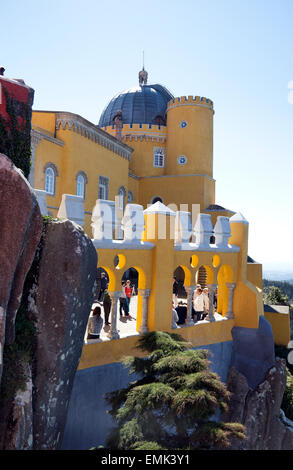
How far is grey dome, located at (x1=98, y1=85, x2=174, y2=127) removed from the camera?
91.8ft

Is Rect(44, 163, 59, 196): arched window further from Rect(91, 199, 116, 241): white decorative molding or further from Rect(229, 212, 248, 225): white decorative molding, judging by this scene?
Rect(91, 199, 116, 241): white decorative molding

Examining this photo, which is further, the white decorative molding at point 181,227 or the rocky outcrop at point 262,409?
the rocky outcrop at point 262,409

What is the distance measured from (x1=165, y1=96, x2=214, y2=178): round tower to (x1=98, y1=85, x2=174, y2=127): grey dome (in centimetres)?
212

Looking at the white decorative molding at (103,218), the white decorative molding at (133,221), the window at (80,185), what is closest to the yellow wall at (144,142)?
the window at (80,185)

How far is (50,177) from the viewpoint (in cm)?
1797

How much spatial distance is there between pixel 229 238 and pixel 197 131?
14.2 meters

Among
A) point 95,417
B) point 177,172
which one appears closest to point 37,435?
point 95,417

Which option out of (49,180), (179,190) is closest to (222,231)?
(49,180)

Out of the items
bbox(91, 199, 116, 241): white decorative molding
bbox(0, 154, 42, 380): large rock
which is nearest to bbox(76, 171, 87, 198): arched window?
bbox(91, 199, 116, 241): white decorative molding

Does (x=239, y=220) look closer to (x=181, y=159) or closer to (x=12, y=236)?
(x=12, y=236)

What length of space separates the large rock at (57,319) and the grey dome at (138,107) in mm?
24062

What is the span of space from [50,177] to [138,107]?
13032mm

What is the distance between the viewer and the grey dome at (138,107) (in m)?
28.0

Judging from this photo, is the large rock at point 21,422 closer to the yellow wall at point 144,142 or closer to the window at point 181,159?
the window at point 181,159
